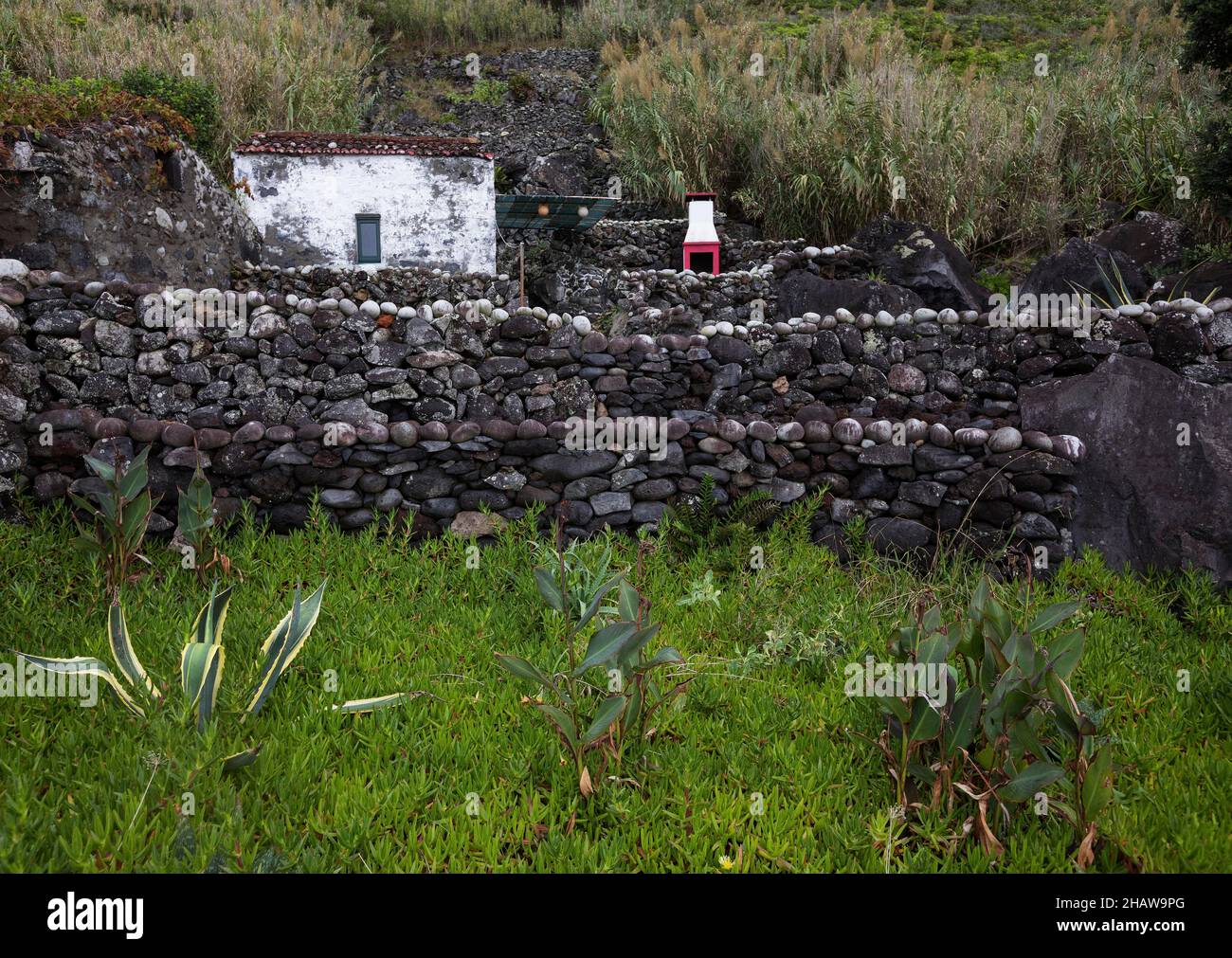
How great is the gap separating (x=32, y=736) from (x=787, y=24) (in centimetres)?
2492

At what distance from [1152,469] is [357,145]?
1225cm

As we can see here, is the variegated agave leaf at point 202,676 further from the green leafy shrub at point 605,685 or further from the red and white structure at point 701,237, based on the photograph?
the red and white structure at point 701,237

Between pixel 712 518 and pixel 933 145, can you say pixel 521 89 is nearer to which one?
pixel 933 145

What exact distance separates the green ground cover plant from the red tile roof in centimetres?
968

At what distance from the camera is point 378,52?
22203mm

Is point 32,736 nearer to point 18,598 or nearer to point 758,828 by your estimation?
point 18,598

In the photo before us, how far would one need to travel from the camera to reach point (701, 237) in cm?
1235

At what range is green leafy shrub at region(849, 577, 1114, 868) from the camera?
2.54 m

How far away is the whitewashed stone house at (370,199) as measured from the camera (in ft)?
41.3

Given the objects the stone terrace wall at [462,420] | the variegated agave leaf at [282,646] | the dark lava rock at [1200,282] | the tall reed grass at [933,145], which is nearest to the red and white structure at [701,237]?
the tall reed grass at [933,145]

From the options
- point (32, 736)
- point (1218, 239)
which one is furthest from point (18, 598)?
point (1218, 239)

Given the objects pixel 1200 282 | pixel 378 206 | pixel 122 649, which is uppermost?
pixel 378 206
